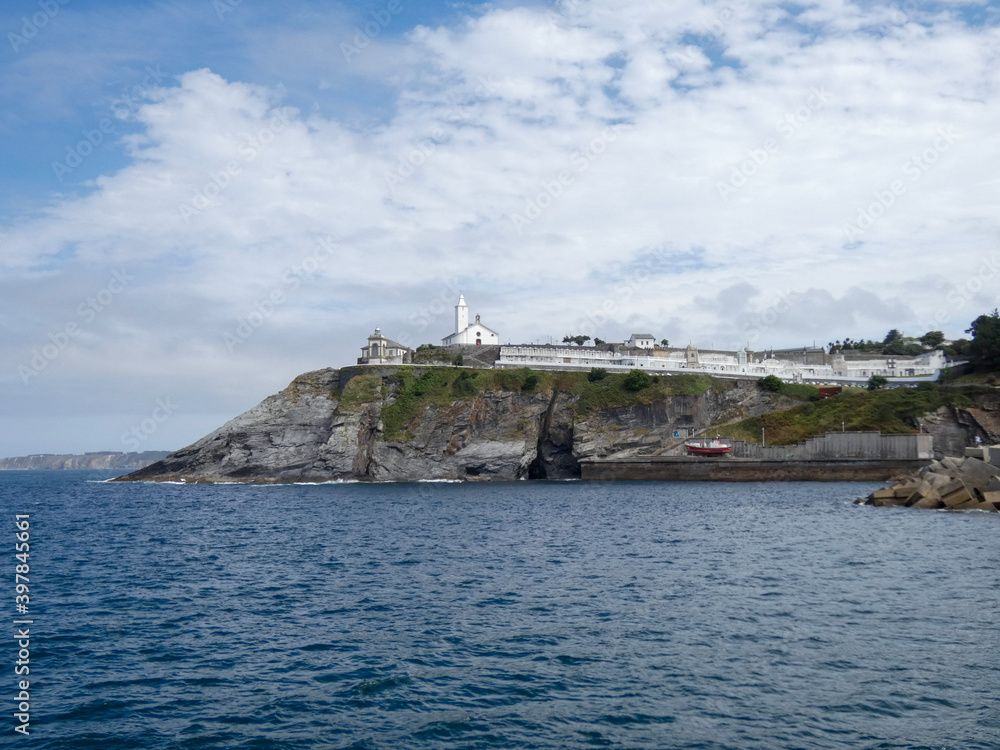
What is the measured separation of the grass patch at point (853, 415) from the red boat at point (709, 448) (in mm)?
5586

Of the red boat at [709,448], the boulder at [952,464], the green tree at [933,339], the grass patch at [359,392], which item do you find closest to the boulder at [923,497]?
the boulder at [952,464]

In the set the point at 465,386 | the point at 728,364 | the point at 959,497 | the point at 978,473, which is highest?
the point at 728,364

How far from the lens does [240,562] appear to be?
33.1 m

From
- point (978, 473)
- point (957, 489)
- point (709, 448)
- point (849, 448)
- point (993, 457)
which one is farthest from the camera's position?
point (709, 448)

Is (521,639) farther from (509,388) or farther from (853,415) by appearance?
(853,415)

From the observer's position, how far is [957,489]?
50062 mm

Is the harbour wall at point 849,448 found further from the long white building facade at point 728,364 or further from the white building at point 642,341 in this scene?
the white building at point 642,341

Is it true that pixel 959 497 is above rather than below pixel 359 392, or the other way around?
below

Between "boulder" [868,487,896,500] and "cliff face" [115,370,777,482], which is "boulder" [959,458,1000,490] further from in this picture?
"cliff face" [115,370,777,482]

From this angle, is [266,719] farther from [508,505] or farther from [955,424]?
[955,424]

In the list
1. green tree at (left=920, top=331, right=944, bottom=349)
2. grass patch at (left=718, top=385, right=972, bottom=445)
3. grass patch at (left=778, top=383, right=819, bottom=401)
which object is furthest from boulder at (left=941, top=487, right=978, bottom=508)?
green tree at (left=920, top=331, right=944, bottom=349)

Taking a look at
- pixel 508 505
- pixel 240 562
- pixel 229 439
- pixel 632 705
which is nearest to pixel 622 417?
pixel 508 505

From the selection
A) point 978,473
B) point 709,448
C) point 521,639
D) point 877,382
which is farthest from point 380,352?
point 521,639

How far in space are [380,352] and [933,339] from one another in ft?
362
